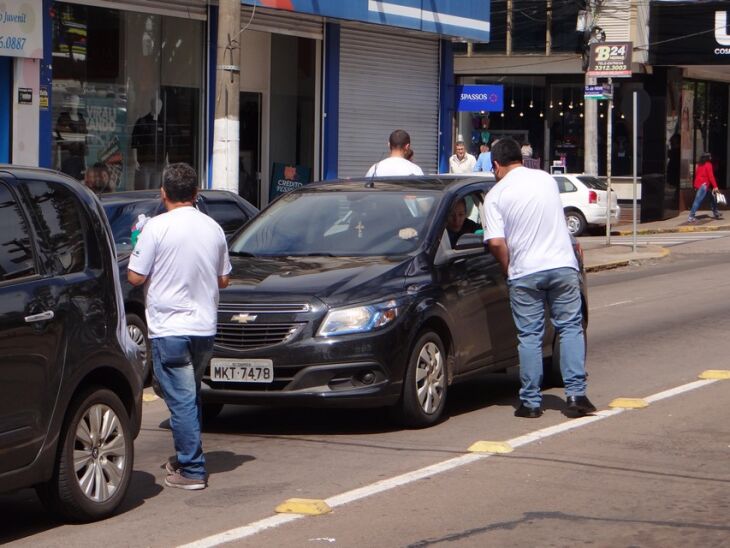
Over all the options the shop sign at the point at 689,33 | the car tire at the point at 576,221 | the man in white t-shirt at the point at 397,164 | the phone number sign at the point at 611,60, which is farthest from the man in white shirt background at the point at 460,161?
the man in white t-shirt at the point at 397,164

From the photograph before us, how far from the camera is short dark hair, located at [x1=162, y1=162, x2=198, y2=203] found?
7.50 m

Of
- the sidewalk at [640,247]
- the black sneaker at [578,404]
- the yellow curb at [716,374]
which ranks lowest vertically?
the yellow curb at [716,374]

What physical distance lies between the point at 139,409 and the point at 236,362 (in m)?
1.66

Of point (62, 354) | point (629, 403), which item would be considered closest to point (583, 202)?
point (629, 403)

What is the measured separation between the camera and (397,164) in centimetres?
1348

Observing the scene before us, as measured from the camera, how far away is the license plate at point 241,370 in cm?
877

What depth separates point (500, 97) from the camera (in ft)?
93.0

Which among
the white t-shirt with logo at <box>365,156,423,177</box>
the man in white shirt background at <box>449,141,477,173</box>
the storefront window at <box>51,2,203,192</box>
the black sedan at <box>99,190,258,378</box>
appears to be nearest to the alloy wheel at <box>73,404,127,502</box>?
the black sedan at <box>99,190,258,378</box>

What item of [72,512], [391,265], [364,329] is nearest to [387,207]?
[391,265]

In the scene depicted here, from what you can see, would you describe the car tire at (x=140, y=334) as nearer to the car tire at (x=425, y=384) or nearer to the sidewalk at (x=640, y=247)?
the car tire at (x=425, y=384)

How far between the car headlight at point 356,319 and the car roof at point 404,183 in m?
1.73

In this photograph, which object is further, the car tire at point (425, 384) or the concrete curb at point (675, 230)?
the concrete curb at point (675, 230)

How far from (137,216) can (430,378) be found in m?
4.12

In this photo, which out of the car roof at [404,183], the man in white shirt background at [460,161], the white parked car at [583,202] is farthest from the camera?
the white parked car at [583,202]
